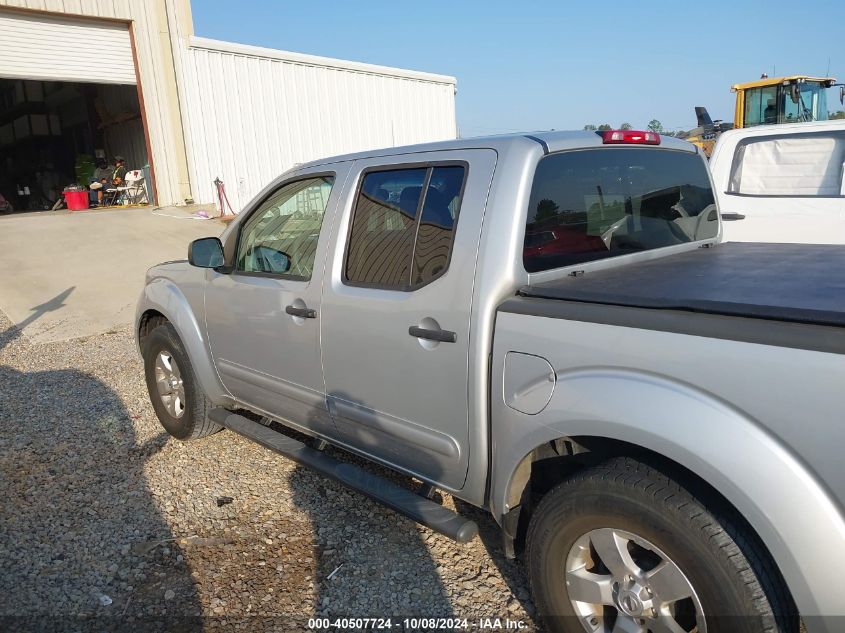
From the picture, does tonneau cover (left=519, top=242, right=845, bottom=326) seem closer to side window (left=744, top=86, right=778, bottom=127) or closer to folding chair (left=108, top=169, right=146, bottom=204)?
side window (left=744, top=86, right=778, bottom=127)

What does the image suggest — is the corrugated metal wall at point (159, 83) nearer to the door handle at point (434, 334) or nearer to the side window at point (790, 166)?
the side window at point (790, 166)

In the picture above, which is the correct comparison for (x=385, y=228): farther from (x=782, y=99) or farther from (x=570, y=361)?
(x=782, y=99)

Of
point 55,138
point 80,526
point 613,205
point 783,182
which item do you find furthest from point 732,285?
point 55,138

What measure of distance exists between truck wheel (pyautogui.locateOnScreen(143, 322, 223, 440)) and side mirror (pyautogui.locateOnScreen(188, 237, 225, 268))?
84 centimetres

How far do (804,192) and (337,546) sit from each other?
4771 millimetres

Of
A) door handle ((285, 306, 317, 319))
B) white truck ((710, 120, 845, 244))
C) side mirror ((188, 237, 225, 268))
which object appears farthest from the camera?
white truck ((710, 120, 845, 244))

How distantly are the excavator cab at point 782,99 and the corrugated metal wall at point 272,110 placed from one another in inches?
357

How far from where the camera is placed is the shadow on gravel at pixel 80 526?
9.37ft

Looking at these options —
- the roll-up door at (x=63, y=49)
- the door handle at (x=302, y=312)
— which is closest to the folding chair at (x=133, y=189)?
the roll-up door at (x=63, y=49)

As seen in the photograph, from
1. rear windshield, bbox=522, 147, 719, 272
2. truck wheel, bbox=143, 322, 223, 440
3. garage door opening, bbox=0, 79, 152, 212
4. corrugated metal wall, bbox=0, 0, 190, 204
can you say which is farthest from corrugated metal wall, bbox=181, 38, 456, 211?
rear windshield, bbox=522, 147, 719, 272

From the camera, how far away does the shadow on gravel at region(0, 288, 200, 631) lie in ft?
9.37

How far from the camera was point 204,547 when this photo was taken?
328 centimetres

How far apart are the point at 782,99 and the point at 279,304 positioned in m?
14.9

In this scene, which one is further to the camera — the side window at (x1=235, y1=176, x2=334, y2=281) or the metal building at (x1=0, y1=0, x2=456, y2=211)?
the metal building at (x1=0, y1=0, x2=456, y2=211)
